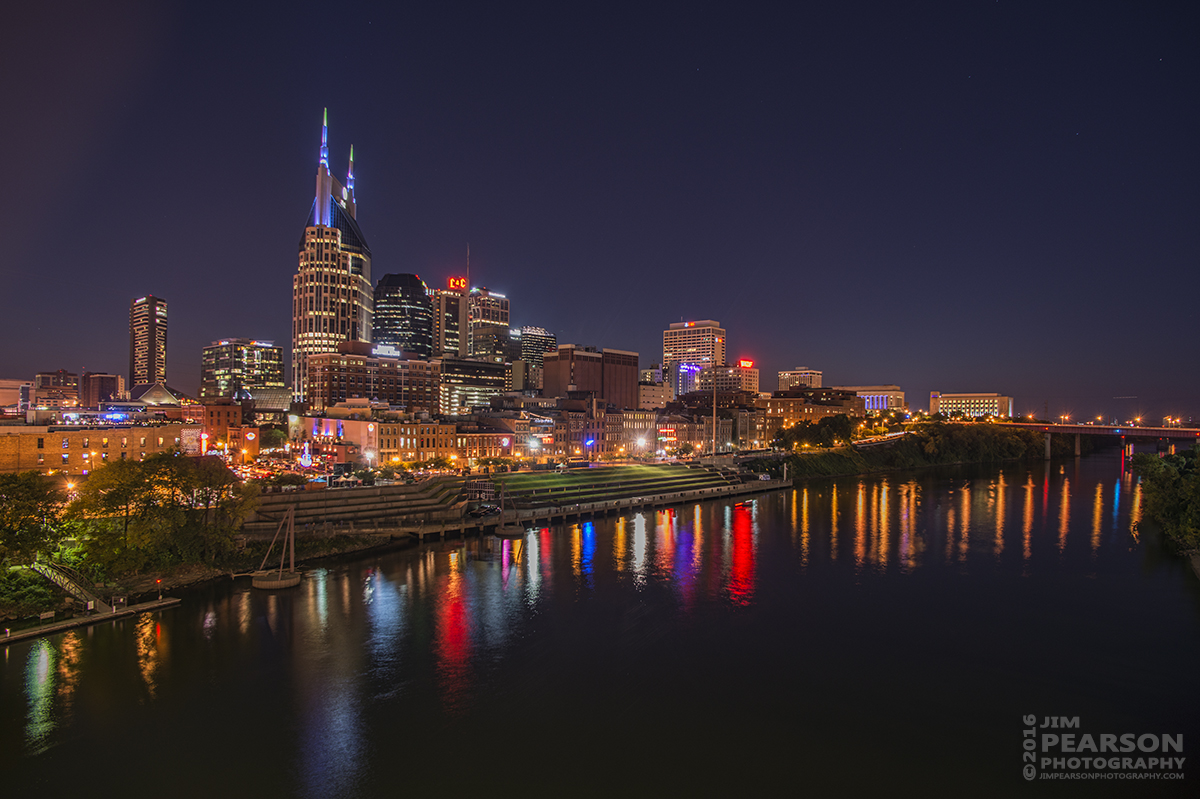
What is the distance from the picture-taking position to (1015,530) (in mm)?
53531

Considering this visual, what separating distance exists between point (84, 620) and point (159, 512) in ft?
28.0

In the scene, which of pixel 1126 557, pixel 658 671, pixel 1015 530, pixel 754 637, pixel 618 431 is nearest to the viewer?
pixel 658 671

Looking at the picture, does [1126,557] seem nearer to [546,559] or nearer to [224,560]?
[546,559]

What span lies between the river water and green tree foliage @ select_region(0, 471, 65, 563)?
4919 mm

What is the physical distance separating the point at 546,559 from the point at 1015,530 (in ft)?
128

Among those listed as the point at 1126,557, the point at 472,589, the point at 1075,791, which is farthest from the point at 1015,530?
the point at 472,589

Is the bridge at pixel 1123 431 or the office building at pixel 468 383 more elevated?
the office building at pixel 468 383

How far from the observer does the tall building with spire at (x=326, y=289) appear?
156250mm

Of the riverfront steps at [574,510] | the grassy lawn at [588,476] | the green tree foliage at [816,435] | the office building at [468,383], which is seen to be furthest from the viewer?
the office building at [468,383]

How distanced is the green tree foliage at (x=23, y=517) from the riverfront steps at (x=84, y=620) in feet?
11.8

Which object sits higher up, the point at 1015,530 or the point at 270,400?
the point at 270,400

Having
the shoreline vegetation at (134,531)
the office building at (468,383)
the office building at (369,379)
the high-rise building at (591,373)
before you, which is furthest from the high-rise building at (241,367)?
the shoreline vegetation at (134,531)

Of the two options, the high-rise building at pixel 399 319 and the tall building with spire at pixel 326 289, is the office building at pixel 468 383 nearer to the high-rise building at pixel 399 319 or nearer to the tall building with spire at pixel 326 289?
the tall building with spire at pixel 326 289

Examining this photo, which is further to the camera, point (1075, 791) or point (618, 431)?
point (618, 431)
